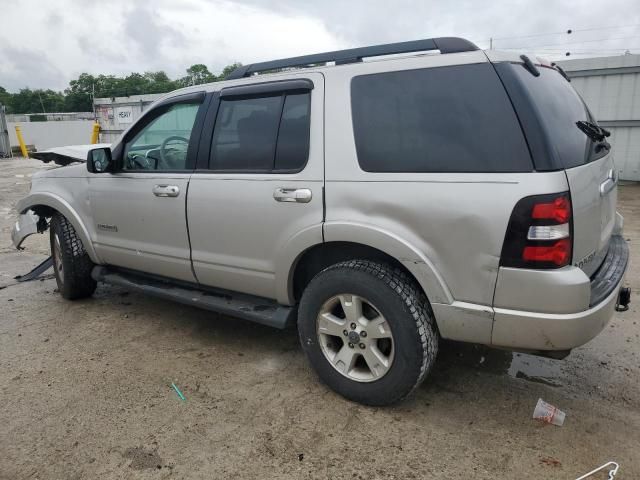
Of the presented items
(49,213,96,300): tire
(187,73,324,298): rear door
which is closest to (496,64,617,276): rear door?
(187,73,324,298): rear door

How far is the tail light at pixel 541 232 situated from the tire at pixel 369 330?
61cm

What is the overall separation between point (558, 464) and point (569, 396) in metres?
0.71

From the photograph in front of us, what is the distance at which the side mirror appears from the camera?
3893 mm

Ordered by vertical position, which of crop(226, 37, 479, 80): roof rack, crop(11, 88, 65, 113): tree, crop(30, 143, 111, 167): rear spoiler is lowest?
crop(30, 143, 111, 167): rear spoiler

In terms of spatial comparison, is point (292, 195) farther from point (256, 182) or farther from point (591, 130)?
point (591, 130)

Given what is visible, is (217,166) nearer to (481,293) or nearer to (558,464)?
(481,293)

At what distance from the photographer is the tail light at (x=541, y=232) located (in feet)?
7.20

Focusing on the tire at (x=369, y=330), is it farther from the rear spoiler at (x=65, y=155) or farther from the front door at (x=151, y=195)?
the rear spoiler at (x=65, y=155)

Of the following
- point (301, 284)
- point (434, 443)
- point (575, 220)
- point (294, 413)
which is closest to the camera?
point (575, 220)

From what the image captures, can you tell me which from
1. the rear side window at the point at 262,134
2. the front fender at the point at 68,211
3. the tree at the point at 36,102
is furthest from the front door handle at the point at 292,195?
the tree at the point at 36,102

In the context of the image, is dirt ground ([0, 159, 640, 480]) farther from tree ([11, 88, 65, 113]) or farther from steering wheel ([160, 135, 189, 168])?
tree ([11, 88, 65, 113])

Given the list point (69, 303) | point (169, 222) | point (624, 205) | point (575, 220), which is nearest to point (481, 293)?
point (575, 220)

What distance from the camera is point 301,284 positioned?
10.6ft

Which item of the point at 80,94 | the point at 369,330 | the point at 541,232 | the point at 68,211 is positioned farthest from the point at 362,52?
the point at 80,94
